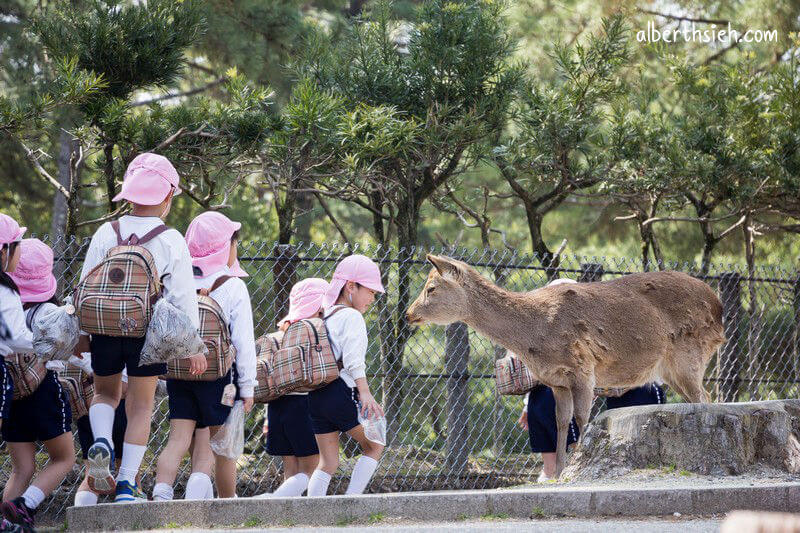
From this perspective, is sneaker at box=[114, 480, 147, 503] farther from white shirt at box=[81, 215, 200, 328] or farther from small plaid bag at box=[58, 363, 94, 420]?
small plaid bag at box=[58, 363, 94, 420]

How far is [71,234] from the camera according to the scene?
29.0 ft

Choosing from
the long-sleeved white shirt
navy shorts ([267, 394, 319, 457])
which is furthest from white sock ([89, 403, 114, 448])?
navy shorts ([267, 394, 319, 457])

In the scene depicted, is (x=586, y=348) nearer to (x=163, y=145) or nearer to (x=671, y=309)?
(x=671, y=309)

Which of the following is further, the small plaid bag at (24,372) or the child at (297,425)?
the child at (297,425)

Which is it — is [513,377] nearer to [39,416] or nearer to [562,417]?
[562,417]

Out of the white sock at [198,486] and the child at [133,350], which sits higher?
the child at [133,350]

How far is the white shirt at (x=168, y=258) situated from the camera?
224 inches

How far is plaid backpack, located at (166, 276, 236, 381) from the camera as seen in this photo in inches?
243

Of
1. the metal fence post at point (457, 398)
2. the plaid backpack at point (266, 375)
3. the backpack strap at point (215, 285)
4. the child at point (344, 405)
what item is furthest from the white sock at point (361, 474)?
the metal fence post at point (457, 398)

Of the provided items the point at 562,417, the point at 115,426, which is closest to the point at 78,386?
the point at 115,426

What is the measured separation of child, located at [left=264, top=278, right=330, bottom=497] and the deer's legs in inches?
80.6

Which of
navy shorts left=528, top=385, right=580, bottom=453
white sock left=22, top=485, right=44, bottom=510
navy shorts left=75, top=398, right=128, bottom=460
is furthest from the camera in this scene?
navy shorts left=528, top=385, right=580, bottom=453

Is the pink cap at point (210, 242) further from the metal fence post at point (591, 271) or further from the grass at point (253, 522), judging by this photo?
the metal fence post at point (591, 271)

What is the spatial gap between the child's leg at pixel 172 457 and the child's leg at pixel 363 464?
118cm
